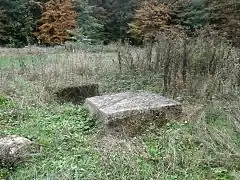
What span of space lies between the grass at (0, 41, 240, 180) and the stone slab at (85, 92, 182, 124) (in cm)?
17

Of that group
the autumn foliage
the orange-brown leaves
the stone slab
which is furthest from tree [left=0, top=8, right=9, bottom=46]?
the stone slab

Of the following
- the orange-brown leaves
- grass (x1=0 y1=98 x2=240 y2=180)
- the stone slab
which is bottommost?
grass (x1=0 y1=98 x2=240 y2=180)

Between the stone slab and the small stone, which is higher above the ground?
the stone slab

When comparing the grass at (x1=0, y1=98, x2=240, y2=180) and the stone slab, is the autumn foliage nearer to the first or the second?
the stone slab

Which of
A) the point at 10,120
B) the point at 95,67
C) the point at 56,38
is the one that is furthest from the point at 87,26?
the point at 10,120

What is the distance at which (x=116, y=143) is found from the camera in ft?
16.0

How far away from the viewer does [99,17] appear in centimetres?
3134

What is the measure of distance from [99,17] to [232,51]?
24037 mm

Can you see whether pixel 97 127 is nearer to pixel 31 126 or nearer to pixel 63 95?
pixel 31 126

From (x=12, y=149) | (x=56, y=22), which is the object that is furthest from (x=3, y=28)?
(x=12, y=149)

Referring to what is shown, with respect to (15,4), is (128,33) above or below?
below

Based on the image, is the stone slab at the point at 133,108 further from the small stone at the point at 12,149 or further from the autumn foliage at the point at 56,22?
the autumn foliage at the point at 56,22

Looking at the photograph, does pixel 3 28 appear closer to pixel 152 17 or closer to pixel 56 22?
pixel 56 22

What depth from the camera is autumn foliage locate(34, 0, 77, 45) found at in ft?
90.4
